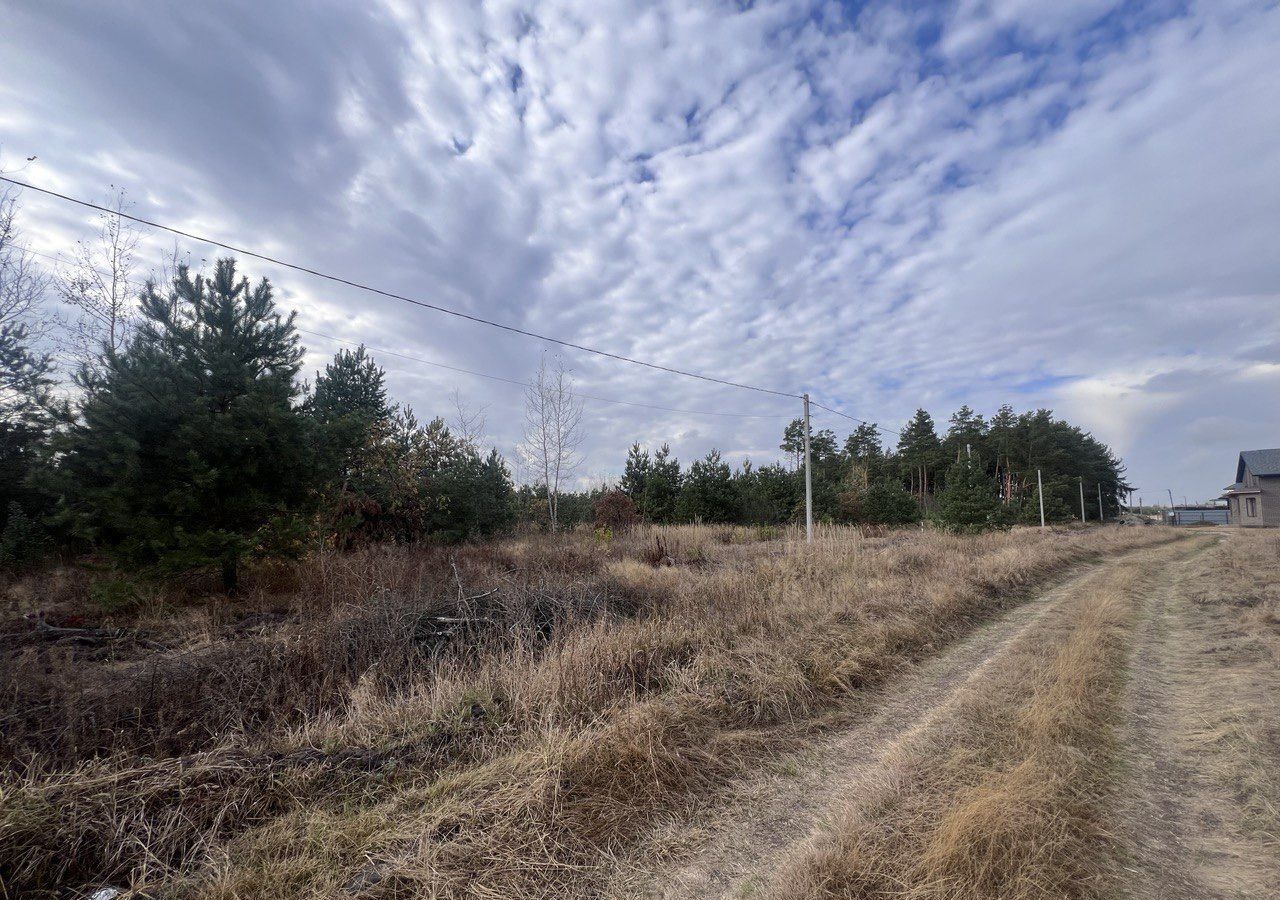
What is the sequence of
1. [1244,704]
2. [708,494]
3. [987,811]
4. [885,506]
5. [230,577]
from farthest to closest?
1. [885,506]
2. [708,494]
3. [230,577]
4. [1244,704]
5. [987,811]

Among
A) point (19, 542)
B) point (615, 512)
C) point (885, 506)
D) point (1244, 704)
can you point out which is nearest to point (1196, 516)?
point (885, 506)

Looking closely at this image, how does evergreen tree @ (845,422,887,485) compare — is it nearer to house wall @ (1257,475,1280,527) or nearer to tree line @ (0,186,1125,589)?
house wall @ (1257,475,1280,527)

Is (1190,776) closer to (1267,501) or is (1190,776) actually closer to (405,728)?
(405,728)

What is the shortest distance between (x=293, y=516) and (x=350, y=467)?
20.0 feet

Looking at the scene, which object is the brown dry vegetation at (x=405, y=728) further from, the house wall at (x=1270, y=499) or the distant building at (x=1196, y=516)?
the distant building at (x=1196, y=516)

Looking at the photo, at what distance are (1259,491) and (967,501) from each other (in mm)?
38308

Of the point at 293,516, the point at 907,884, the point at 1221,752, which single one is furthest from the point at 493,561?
the point at 1221,752

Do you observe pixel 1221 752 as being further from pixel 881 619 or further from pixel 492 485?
pixel 492 485

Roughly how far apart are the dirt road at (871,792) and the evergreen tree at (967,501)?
60.9 feet

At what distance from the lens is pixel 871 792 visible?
3299 mm

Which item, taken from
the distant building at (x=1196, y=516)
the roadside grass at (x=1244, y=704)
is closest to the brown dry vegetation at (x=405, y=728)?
the roadside grass at (x=1244, y=704)

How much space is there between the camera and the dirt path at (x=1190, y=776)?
2.63 meters

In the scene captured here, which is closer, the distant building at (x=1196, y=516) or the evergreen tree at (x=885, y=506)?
the evergreen tree at (x=885, y=506)

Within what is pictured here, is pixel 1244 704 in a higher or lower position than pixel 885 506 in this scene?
lower
